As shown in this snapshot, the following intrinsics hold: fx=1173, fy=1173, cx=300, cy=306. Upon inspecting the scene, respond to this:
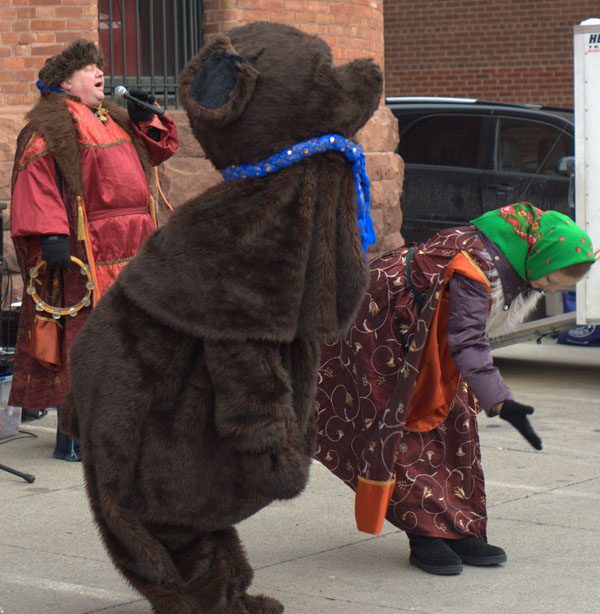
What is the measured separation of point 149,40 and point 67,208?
9.40ft

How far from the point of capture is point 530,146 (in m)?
9.02

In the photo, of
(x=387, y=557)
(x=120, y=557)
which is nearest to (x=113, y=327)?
(x=120, y=557)

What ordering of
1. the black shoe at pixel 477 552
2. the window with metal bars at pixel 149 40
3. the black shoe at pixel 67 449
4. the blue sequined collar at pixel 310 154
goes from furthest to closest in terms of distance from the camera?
the window with metal bars at pixel 149 40 → the black shoe at pixel 67 449 → the black shoe at pixel 477 552 → the blue sequined collar at pixel 310 154

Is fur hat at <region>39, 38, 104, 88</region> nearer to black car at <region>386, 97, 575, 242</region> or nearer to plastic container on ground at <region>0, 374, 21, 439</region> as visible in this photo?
plastic container on ground at <region>0, 374, 21, 439</region>

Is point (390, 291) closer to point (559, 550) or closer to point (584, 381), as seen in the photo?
point (559, 550)

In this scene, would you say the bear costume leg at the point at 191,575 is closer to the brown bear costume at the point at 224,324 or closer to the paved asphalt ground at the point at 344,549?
the brown bear costume at the point at 224,324

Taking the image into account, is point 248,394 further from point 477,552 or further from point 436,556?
point 477,552

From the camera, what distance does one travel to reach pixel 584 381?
8.29m

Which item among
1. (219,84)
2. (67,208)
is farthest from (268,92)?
(67,208)

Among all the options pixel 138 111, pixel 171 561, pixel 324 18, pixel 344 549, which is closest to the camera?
pixel 171 561

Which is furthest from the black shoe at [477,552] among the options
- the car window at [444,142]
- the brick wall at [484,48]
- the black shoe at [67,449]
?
the brick wall at [484,48]

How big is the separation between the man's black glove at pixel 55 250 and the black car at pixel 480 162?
14.6ft

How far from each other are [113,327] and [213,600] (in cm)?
78

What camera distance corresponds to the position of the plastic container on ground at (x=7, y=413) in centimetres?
569
